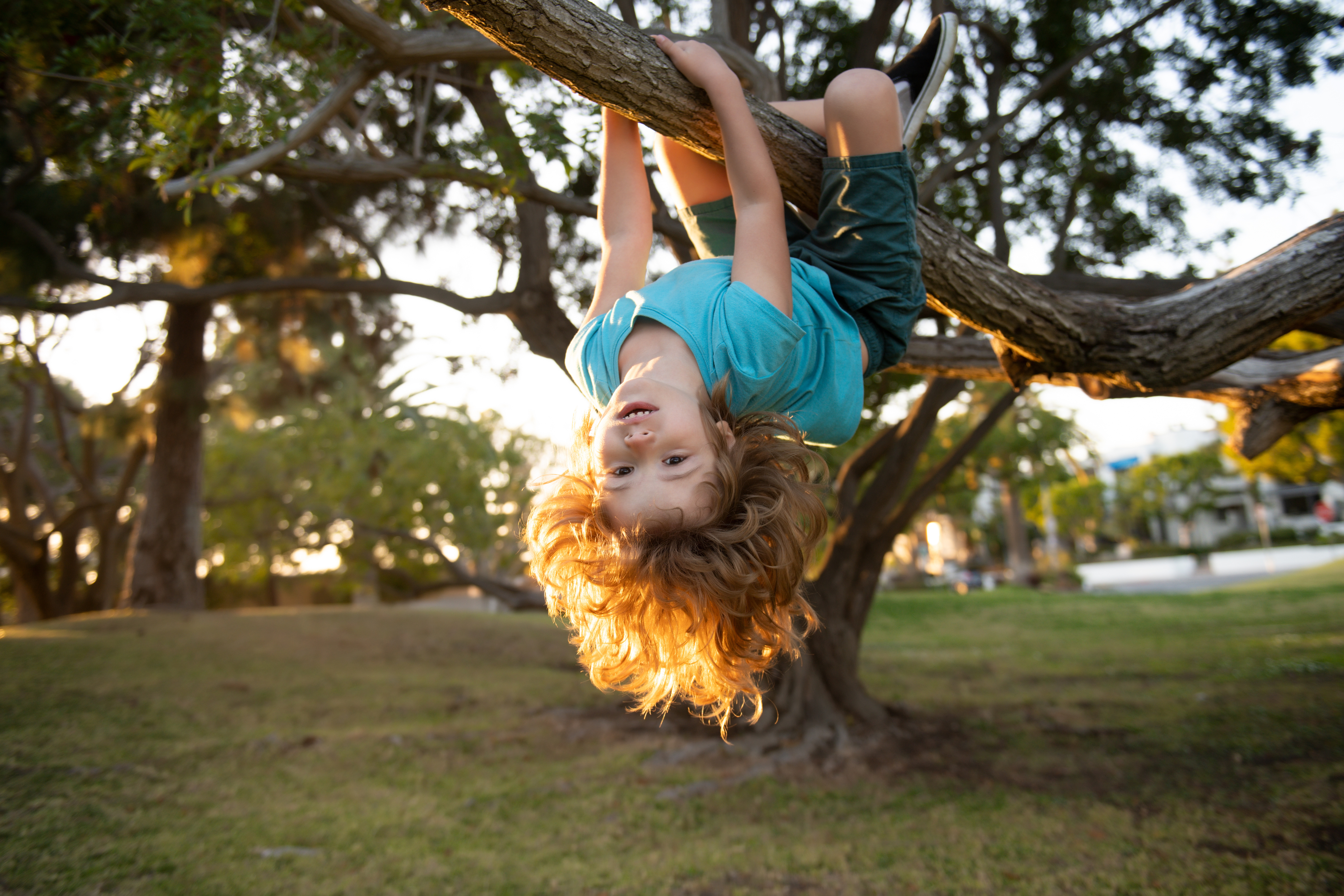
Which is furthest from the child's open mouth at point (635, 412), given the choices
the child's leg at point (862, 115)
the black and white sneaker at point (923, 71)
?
the black and white sneaker at point (923, 71)

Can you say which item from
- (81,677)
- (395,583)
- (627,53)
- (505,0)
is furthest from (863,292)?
(395,583)

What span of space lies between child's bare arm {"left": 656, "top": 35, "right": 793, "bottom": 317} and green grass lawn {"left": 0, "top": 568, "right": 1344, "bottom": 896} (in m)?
3.03

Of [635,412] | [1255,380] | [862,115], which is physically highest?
[862,115]

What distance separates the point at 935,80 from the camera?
8.29 ft

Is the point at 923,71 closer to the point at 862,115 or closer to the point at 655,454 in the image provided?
the point at 862,115

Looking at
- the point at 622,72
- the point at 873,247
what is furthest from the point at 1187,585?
the point at 622,72

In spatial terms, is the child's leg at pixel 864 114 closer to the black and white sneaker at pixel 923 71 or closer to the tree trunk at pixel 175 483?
the black and white sneaker at pixel 923 71

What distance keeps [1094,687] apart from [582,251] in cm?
684

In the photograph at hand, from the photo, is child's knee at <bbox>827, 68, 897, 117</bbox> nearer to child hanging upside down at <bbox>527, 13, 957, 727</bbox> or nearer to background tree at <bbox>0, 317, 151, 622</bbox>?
child hanging upside down at <bbox>527, 13, 957, 727</bbox>

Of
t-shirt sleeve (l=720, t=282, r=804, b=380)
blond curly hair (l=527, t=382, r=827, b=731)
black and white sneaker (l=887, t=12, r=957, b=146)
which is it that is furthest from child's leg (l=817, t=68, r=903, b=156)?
blond curly hair (l=527, t=382, r=827, b=731)

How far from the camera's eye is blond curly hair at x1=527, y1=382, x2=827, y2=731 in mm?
2160

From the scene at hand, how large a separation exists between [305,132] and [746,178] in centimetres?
302

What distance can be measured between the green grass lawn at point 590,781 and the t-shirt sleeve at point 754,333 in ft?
9.29

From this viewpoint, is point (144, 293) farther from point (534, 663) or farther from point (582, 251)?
point (534, 663)
